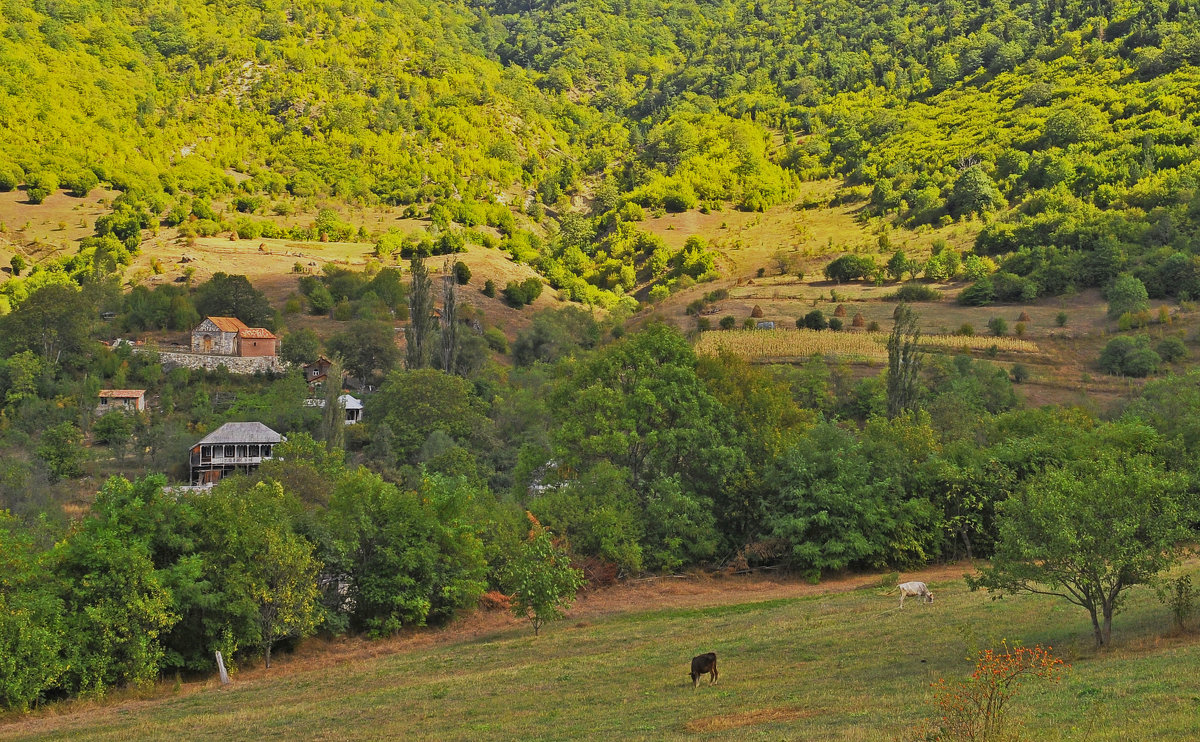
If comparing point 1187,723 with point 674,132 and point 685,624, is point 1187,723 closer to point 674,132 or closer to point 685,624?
point 685,624

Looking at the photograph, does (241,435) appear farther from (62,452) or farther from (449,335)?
(449,335)

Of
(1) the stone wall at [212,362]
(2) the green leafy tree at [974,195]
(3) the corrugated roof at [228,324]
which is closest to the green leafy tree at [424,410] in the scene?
(1) the stone wall at [212,362]

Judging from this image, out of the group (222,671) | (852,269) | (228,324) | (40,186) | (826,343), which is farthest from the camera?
(40,186)

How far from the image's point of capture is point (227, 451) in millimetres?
53906

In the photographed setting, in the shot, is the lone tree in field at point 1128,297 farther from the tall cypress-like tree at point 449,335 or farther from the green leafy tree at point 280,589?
the green leafy tree at point 280,589

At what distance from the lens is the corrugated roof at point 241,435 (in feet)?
176

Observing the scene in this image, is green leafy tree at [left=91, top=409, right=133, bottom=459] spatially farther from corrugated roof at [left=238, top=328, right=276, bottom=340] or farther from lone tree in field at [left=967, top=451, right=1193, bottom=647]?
lone tree in field at [left=967, top=451, right=1193, bottom=647]

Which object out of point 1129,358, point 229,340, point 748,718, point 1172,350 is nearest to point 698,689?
point 748,718

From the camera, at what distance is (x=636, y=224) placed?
428 feet

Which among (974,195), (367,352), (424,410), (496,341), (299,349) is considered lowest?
(424,410)

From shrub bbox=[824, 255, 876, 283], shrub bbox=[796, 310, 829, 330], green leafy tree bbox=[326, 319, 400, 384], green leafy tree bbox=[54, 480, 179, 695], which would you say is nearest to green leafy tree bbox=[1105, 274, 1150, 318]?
shrub bbox=[796, 310, 829, 330]

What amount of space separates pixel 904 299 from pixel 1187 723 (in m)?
70.6

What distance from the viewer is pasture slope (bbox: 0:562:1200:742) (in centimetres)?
1343

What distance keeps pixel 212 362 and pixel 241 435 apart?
16614 millimetres
